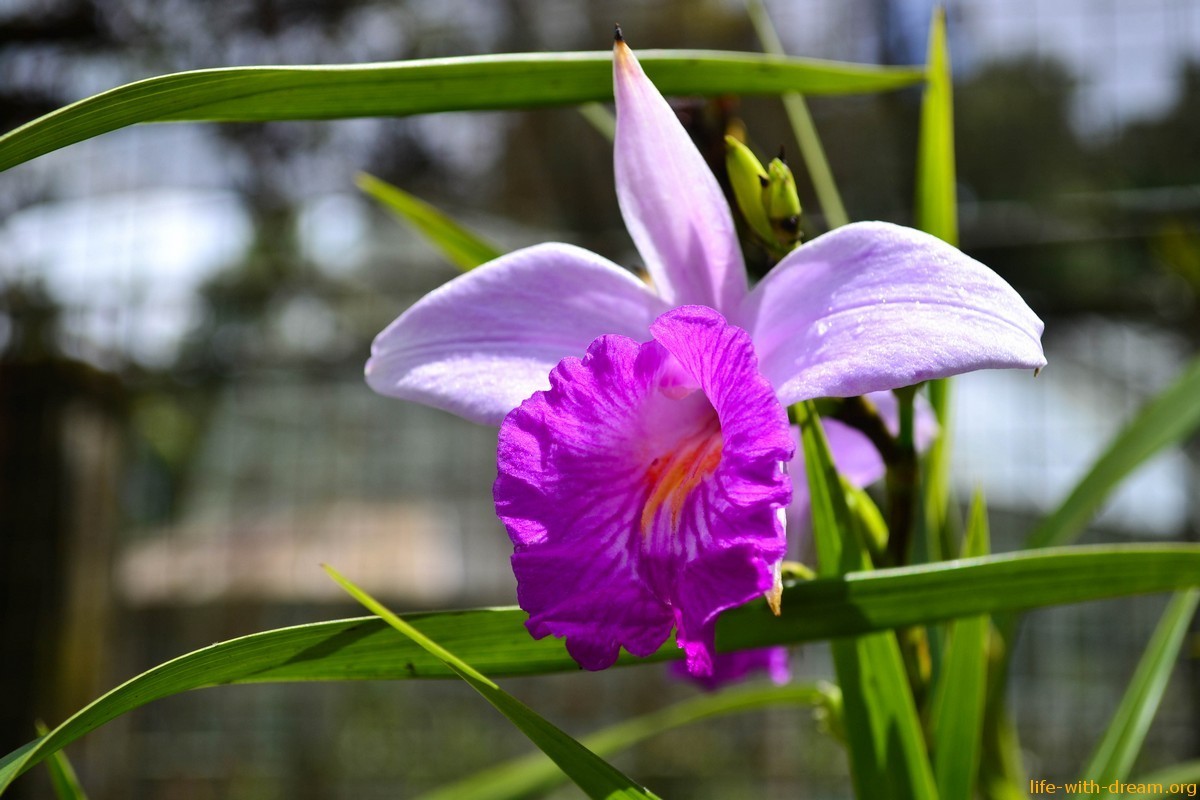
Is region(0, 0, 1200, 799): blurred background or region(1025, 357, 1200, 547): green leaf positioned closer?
region(1025, 357, 1200, 547): green leaf

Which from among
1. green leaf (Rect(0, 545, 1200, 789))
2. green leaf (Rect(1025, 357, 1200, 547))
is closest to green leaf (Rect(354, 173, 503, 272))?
green leaf (Rect(0, 545, 1200, 789))

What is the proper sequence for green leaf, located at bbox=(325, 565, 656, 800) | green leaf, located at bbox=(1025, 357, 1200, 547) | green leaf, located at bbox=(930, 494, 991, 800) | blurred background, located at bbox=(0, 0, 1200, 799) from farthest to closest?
blurred background, located at bbox=(0, 0, 1200, 799) < green leaf, located at bbox=(1025, 357, 1200, 547) < green leaf, located at bbox=(930, 494, 991, 800) < green leaf, located at bbox=(325, 565, 656, 800)

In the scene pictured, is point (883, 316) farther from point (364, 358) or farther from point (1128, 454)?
point (364, 358)

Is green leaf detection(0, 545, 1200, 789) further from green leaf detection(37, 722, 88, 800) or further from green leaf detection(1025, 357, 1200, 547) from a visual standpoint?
green leaf detection(1025, 357, 1200, 547)

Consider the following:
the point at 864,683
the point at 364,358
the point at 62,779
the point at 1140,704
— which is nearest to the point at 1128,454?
the point at 1140,704

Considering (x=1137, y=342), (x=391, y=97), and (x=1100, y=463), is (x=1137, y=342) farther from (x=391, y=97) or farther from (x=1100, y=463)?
(x=391, y=97)

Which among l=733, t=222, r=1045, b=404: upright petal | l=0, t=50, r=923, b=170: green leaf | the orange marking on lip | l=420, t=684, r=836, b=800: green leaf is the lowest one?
l=420, t=684, r=836, b=800: green leaf
